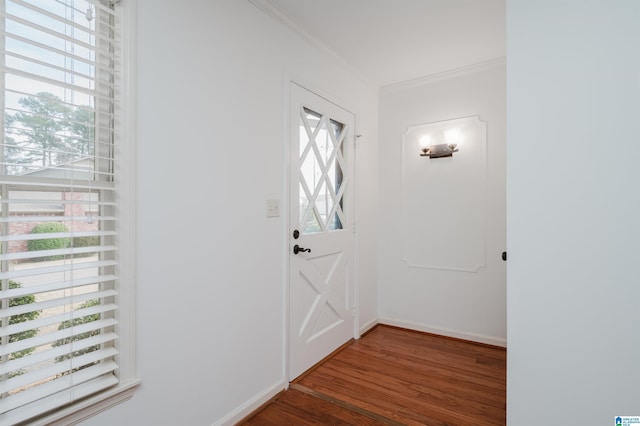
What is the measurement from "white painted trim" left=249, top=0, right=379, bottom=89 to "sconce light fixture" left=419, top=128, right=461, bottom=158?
0.96m

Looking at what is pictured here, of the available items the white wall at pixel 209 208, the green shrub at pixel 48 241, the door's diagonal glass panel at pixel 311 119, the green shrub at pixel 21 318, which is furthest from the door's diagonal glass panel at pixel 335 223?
the green shrub at pixel 21 318

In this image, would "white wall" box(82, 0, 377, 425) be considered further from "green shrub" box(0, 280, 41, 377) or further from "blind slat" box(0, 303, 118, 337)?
"green shrub" box(0, 280, 41, 377)

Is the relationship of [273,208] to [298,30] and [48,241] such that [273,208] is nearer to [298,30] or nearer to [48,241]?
[48,241]

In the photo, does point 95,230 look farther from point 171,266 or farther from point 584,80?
point 584,80

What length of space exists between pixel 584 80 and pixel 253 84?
173cm

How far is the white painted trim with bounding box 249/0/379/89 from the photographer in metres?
2.04

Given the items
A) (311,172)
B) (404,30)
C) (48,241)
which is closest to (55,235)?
(48,241)

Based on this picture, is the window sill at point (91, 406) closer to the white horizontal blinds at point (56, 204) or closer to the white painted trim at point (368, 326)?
the white horizontal blinds at point (56, 204)

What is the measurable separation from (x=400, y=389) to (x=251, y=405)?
41.3 inches

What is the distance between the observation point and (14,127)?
106 cm

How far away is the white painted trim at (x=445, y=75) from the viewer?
115 inches

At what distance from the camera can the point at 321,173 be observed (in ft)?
8.78

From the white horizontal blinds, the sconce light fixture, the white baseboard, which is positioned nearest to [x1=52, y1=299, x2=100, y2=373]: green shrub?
the white horizontal blinds

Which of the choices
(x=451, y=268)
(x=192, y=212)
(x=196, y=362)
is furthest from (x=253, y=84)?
(x=451, y=268)
